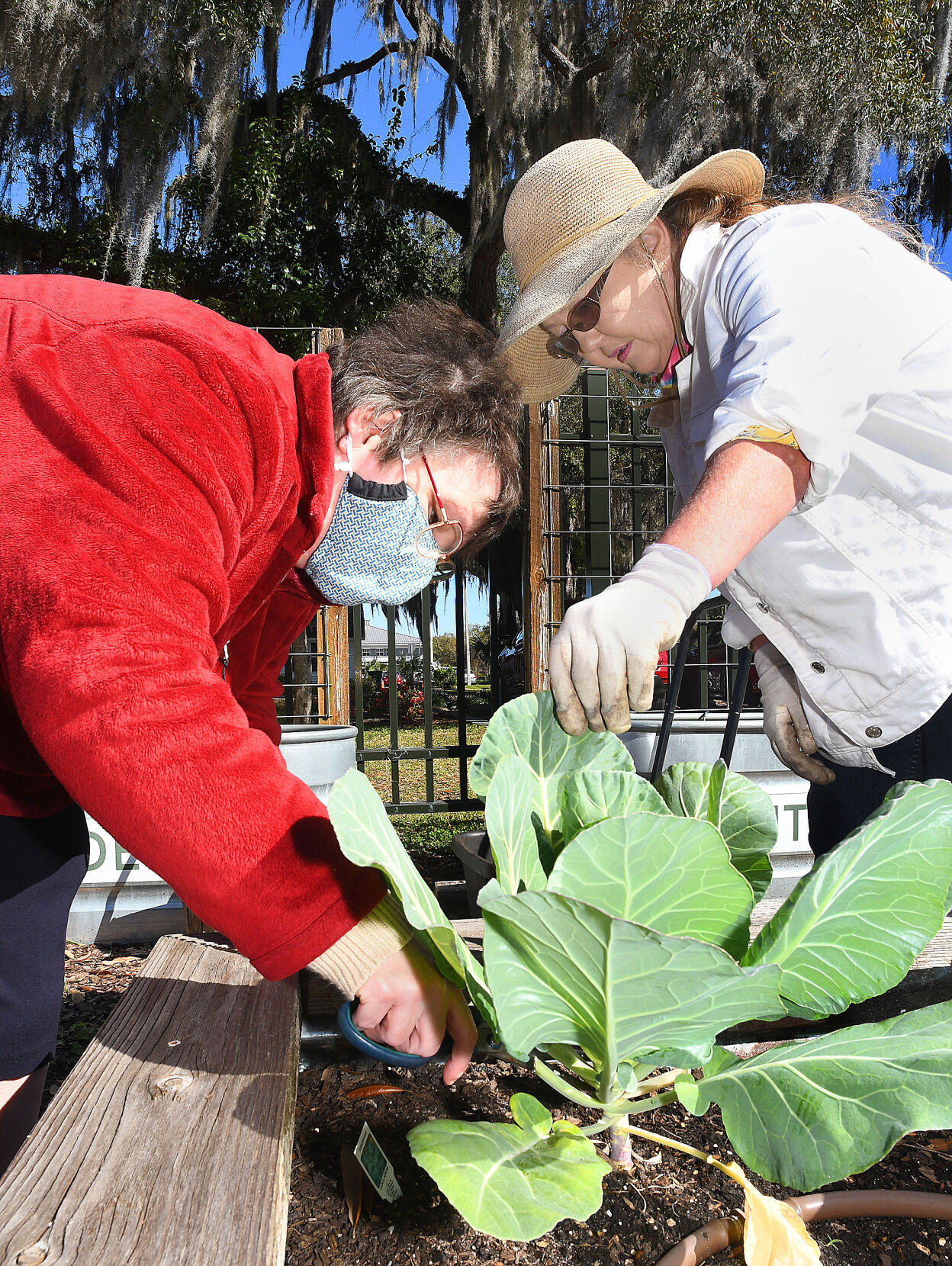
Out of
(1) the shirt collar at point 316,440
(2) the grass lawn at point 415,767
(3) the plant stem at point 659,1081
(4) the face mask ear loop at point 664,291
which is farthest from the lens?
(2) the grass lawn at point 415,767

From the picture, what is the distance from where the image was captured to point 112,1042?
2.91 feet

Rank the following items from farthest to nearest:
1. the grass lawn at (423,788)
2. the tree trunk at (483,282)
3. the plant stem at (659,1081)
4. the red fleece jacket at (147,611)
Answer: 1. the tree trunk at (483,282)
2. the grass lawn at (423,788)
3. the plant stem at (659,1081)
4. the red fleece jacket at (147,611)

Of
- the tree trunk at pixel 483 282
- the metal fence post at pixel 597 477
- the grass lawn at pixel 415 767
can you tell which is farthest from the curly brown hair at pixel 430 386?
the tree trunk at pixel 483 282

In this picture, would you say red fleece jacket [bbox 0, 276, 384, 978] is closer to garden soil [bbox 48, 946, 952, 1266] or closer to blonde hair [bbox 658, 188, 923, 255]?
garden soil [bbox 48, 946, 952, 1266]

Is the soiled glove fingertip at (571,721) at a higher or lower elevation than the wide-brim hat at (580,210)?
lower

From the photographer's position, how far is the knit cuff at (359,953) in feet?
2.52

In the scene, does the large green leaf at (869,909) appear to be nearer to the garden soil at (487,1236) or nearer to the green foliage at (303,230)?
the garden soil at (487,1236)

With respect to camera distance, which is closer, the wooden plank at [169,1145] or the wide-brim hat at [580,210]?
the wooden plank at [169,1145]

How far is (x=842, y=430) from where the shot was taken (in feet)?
3.04

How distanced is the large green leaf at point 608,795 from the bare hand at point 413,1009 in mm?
217

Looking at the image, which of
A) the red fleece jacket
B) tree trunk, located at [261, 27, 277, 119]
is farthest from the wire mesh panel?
tree trunk, located at [261, 27, 277, 119]

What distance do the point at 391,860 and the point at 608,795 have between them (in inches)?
9.5

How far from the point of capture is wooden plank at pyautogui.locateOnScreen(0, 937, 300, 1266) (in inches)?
22.3

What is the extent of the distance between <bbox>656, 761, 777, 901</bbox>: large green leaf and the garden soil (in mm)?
309
